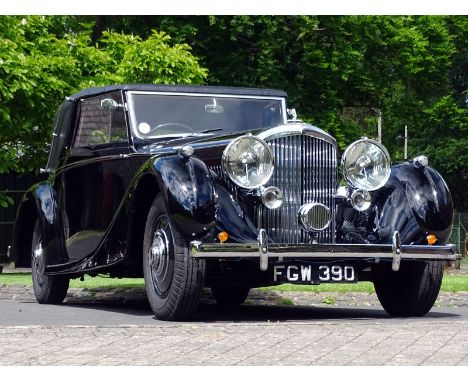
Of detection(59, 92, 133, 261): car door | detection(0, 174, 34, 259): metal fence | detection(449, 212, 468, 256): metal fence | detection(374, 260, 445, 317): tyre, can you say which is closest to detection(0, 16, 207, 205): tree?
detection(0, 174, 34, 259): metal fence

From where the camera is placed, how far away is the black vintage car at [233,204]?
9656 millimetres

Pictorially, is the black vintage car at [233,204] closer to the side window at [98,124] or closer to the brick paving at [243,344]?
the side window at [98,124]

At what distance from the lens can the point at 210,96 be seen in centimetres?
1186

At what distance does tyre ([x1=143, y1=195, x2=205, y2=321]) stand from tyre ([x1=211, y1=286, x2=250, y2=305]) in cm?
276

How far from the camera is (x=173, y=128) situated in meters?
11.4

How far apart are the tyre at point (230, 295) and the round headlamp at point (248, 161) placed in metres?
3.02

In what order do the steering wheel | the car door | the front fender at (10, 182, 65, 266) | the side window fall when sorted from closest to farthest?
the car door → the steering wheel → the side window → the front fender at (10, 182, 65, 266)

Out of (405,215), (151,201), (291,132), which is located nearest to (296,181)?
(291,132)

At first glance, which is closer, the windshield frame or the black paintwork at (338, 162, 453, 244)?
Answer: the black paintwork at (338, 162, 453, 244)

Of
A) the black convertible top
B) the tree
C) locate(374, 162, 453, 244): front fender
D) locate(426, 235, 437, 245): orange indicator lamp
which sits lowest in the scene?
locate(426, 235, 437, 245): orange indicator lamp

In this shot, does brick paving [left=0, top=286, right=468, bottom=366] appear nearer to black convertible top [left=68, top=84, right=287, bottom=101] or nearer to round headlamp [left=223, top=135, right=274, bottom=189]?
round headlamp [left=223, top=135, right=274, bottom=189]

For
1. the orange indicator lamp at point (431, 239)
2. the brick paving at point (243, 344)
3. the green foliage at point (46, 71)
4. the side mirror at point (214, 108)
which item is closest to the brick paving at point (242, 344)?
the brick paving at point (243, 344)

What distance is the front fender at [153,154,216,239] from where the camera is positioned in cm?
956

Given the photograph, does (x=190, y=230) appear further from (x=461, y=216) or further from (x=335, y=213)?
(x=461, y=216)
